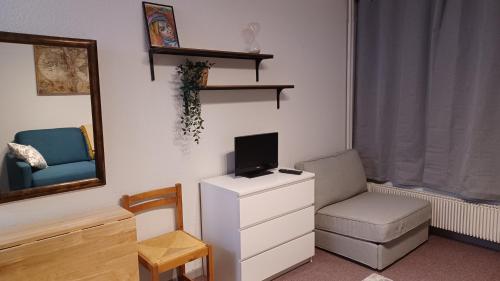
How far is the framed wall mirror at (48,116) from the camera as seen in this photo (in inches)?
75.3

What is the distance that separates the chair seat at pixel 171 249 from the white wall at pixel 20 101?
2.94ft

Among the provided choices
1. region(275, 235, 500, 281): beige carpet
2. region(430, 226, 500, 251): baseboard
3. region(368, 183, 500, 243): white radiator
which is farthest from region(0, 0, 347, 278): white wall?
region(430, 226, 500, 251): baseboard

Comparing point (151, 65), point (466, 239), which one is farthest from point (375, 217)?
point (151, 65)

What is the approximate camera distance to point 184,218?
8.95 feet

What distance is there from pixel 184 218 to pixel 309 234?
103cm

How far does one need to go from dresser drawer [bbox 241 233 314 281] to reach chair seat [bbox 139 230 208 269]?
0.38 m

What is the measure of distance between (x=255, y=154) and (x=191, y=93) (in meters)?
0.72

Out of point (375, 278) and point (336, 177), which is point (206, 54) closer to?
point (336, 177)

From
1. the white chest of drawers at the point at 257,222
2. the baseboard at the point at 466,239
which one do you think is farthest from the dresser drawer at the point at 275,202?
the baseboard at the point at 466,239

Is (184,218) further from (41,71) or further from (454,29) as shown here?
(454,29)

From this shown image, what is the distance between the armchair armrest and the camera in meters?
1.94

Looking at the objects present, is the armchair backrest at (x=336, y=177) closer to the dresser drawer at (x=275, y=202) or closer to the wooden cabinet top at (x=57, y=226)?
the dresser drawer at (x=275, y=202)

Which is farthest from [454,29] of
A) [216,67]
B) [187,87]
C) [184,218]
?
[184,218]

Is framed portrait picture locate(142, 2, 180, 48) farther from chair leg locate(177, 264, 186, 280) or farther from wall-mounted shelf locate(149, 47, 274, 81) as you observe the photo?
chair leg locate(177, 264, 186, 280)
